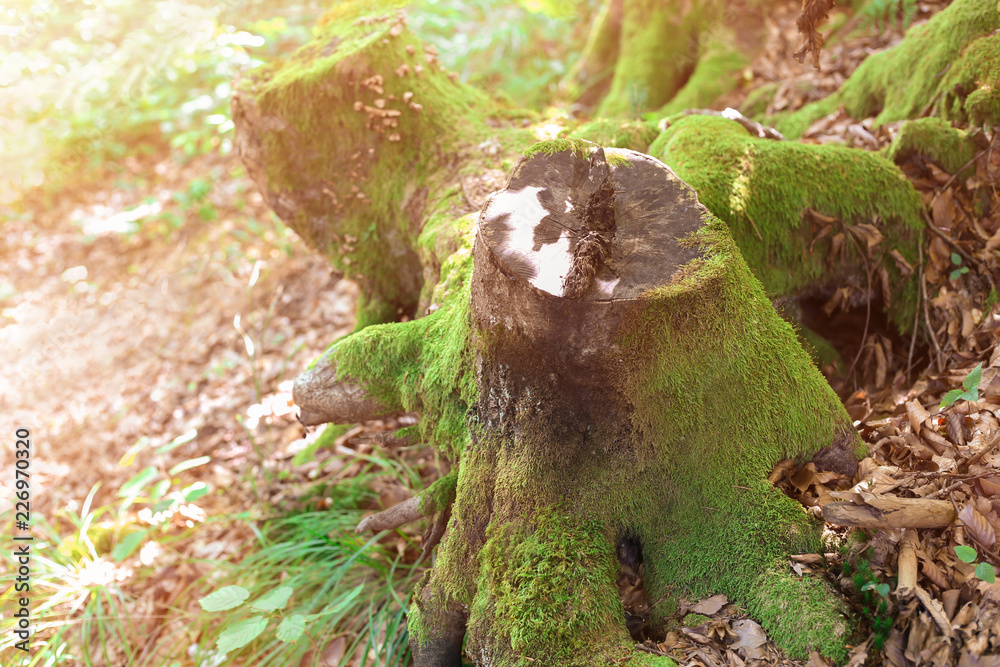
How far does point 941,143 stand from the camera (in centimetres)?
280

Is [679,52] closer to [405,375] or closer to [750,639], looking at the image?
[405,375]

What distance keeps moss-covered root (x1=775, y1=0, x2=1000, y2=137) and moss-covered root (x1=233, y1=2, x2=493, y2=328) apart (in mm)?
2399

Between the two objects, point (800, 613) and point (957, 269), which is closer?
point (800, 613)

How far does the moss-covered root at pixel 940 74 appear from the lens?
281cm

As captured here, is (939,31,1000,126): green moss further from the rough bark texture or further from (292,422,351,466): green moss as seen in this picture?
(292,422,351,466): green moss

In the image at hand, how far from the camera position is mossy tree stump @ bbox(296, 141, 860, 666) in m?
1.81

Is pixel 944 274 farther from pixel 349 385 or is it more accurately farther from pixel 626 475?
pixel 349 385

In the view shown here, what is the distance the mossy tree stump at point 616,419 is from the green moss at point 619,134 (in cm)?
95

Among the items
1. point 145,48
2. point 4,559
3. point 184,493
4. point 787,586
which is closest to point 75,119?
point 145,48

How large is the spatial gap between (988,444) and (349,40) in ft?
11.7

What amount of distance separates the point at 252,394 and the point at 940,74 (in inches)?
203

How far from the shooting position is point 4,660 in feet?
10.3

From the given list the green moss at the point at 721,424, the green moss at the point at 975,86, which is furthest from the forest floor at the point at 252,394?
the green moss at the point at 975,86

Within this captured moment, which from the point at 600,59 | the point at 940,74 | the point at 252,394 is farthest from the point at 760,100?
the point at 252,394
